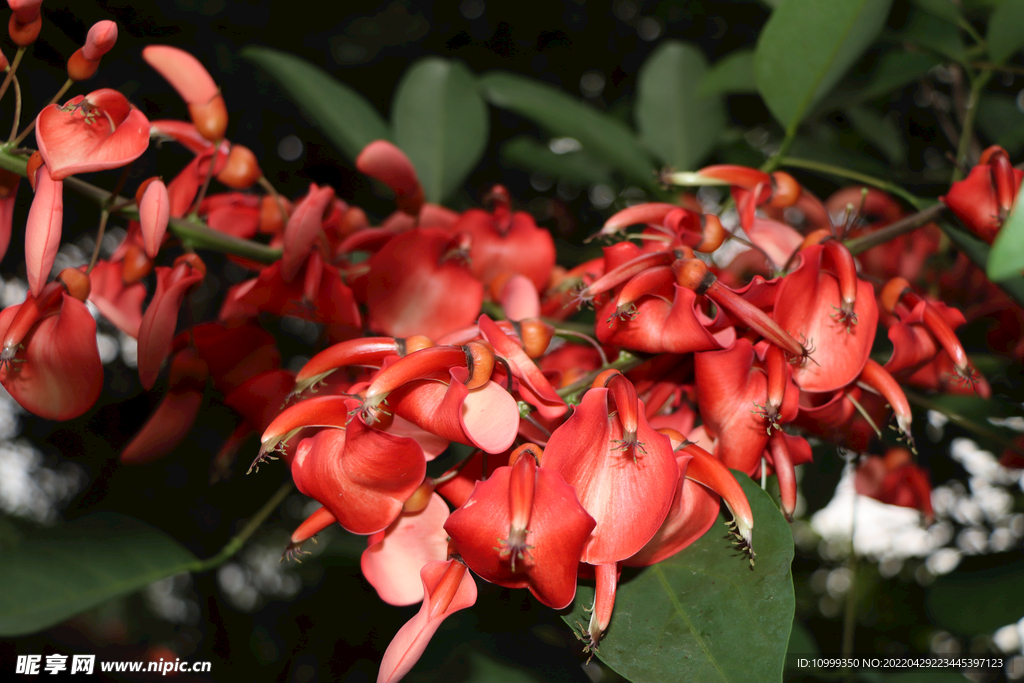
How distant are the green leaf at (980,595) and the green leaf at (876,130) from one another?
0.60 metres

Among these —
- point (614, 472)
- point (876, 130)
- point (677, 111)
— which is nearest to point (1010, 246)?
point (614, 472)

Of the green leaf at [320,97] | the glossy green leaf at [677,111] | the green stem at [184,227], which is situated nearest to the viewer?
the green stem at [184,227]

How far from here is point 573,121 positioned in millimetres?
853

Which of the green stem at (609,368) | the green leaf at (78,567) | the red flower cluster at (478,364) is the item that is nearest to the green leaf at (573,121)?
the red flower cluster at (478,364)

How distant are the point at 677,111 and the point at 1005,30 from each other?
0.39m

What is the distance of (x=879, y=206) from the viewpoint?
908 mm

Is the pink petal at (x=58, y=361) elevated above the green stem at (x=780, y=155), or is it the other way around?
the pink petal at (x=58, y=361)

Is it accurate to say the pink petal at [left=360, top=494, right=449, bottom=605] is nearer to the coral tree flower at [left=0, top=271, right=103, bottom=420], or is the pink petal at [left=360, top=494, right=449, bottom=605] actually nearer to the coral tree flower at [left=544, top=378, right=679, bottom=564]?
the coral tree flower at [left=544, top=378, right=679, bottom=564]

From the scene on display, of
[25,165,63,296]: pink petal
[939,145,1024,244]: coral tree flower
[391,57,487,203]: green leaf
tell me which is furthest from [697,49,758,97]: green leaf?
[25,165,63,296]: pink petal

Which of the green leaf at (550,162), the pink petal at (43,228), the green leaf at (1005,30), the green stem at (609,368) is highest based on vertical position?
the pink petal at (43,228)

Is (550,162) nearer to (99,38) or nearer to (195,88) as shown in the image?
(195,88)

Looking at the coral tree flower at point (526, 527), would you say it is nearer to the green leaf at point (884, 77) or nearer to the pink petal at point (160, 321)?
the pink petal at point (160, 321)

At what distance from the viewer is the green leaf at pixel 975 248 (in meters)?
0.55

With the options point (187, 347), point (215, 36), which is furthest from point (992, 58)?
point (215, 36)
